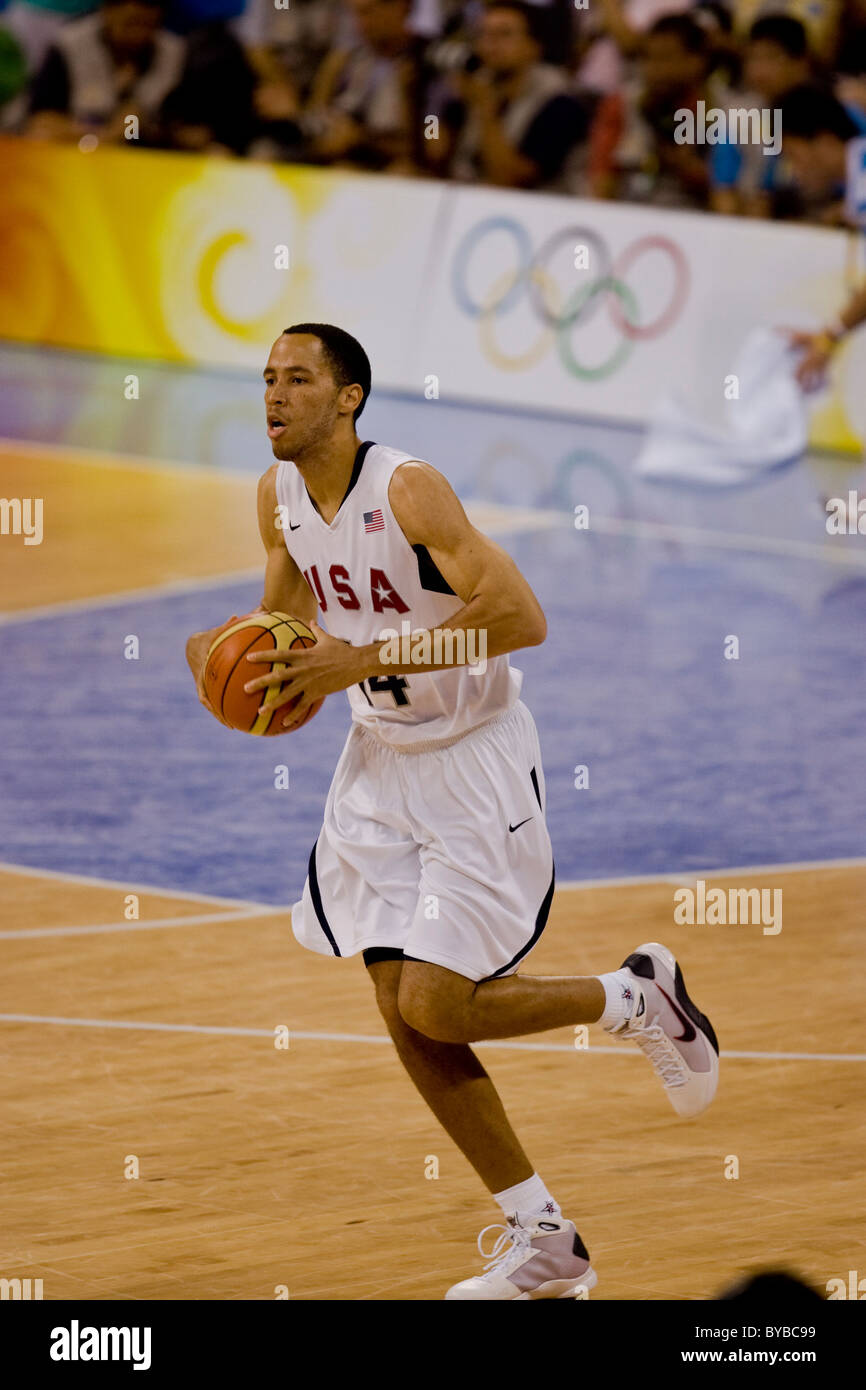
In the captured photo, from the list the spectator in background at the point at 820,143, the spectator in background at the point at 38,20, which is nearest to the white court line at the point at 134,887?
the spectator in background at the point at 820,143

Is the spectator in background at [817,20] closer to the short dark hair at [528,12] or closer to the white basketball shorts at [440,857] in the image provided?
the short dark hair at [528,12]

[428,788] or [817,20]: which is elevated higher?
[817,20]

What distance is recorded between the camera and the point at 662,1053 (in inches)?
237

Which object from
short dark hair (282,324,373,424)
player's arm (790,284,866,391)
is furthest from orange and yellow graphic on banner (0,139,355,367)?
short dark hair (282,324,373,424)

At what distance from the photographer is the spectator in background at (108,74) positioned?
65.9ft

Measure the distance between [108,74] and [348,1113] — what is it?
15.6m

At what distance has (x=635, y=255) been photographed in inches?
686

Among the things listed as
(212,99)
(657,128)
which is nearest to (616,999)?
(657,128)

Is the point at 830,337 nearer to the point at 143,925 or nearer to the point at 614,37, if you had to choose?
the point at 614,37

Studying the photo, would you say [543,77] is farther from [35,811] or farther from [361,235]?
[35,811]

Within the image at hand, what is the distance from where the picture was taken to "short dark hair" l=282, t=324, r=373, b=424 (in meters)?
5.62
